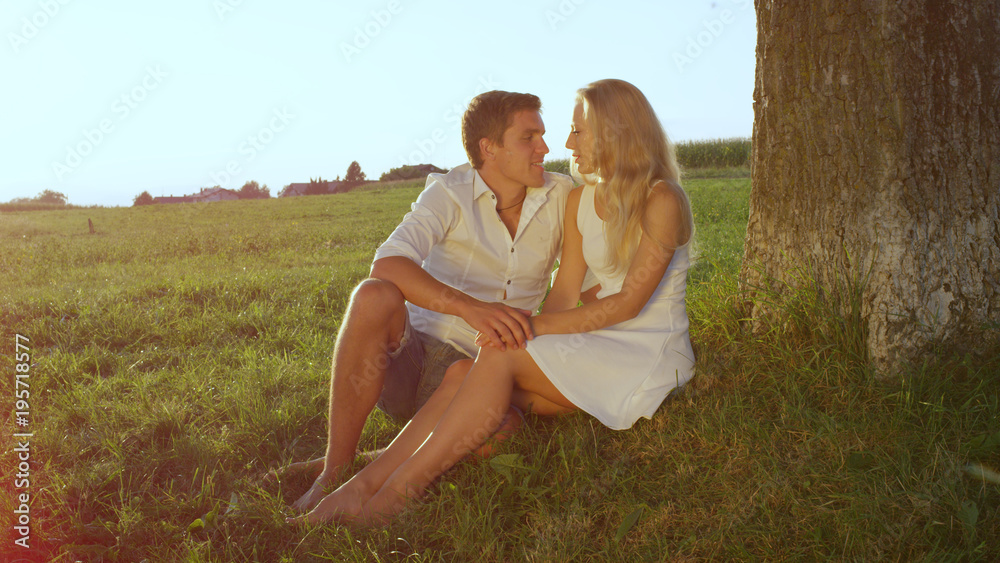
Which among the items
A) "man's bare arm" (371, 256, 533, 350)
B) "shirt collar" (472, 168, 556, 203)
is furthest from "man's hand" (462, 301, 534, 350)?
"shirt collar" (472, 168, 556, 203)

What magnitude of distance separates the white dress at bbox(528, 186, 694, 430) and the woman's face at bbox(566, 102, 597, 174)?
0.62 metres

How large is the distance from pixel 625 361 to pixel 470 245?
1.18 m

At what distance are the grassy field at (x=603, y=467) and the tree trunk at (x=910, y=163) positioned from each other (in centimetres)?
17

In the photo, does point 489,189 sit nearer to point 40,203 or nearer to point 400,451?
point 400,451

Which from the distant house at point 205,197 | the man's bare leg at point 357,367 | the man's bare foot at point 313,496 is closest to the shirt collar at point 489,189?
the man's bare leg at point 357,367

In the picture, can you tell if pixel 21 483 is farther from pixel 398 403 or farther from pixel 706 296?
pixel 706 296

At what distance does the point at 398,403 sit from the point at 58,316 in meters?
3.87

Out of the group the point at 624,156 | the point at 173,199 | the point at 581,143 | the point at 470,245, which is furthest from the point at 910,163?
the point at 173,199

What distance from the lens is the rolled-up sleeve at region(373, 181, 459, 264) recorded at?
131 inches

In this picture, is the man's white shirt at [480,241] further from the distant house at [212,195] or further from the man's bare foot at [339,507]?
the distant house at [212,195]

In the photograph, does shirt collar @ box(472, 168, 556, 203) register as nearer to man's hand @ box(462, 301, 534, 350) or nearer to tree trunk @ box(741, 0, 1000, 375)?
man's hand @ box(462, 301, 534, 350)

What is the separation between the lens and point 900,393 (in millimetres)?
2635

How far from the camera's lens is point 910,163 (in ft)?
9.34

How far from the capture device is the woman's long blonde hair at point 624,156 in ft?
9.86
